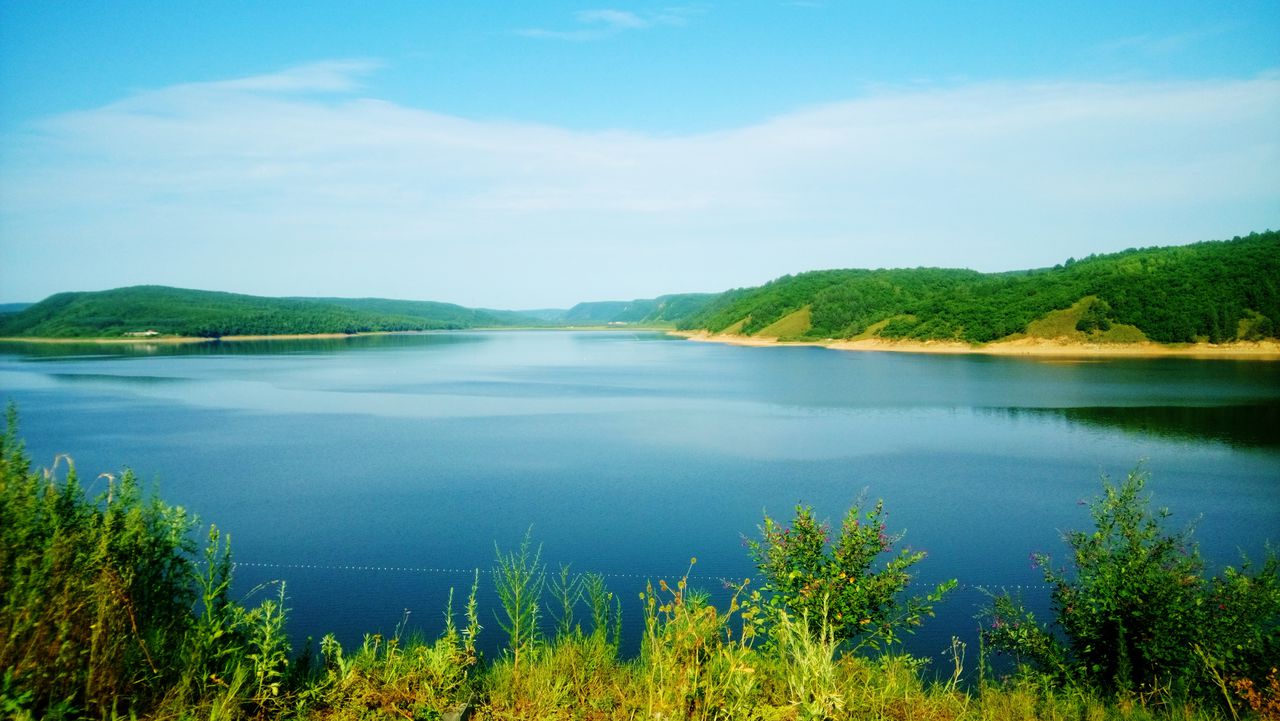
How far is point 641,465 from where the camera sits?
2269 cm

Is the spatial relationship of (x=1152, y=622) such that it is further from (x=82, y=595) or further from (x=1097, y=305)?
(x=1097, y=305)

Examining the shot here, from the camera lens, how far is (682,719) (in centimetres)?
384

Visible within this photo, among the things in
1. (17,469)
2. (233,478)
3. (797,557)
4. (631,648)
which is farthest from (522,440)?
(17,469)

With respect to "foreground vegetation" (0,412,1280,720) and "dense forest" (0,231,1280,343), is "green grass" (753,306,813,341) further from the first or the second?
"foreground vegetation" (0,412,1280,720)

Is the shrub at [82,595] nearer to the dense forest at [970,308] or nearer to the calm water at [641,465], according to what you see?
the calm water at [641,465]

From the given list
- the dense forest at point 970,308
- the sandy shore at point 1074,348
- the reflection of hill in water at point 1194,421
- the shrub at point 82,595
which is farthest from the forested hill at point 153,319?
the shrub at point 82,595

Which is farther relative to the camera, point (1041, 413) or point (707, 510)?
point (1041, 413)

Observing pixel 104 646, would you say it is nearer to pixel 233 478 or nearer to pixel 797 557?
pixel 797 557

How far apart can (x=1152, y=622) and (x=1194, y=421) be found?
2930 centimetres

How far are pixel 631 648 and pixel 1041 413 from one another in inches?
1199

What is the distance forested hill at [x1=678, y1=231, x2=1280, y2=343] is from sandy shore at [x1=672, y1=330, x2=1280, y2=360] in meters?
0.91

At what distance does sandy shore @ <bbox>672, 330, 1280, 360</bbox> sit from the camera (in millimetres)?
60875

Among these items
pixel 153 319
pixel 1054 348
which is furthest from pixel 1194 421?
pixel 153 319

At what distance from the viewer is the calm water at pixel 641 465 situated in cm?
1337
